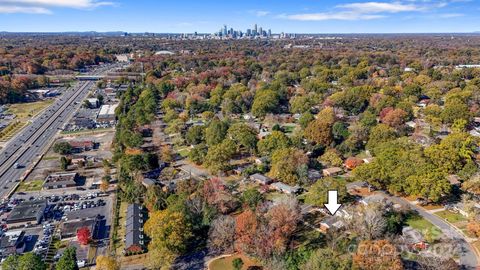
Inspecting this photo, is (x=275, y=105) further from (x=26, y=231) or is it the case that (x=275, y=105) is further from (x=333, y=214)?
(x=26, y=231)

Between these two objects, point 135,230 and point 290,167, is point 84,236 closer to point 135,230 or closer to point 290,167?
point 135,230

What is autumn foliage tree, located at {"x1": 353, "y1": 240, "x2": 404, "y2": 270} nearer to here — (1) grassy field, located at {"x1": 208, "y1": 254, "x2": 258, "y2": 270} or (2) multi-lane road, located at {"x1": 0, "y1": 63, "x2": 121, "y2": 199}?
(1) grassy field, located at {"x1": 208, "y1": 254, "x2": 258, "y2": 270}

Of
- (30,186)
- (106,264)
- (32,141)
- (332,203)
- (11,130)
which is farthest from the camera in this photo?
(11,130)

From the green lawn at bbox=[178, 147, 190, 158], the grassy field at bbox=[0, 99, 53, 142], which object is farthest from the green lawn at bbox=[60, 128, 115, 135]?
the green lawn at bbox=[178, 147, 190, 158]

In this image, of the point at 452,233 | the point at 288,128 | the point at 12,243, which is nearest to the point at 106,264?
the point at 12,243

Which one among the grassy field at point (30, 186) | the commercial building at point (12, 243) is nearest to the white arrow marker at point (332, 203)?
the commercial building at point (12, 243)

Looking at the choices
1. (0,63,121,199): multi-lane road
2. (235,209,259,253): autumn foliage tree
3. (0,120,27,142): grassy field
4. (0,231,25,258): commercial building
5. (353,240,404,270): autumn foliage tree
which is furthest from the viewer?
(0,120,27,142): grassy field
